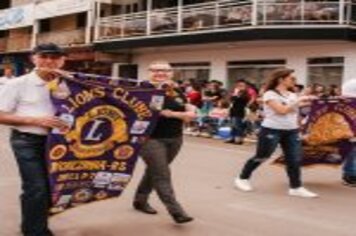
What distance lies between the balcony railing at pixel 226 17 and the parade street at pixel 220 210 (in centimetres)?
1329

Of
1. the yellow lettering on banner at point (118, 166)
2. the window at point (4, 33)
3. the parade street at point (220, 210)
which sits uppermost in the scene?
the window at point (4, 33)

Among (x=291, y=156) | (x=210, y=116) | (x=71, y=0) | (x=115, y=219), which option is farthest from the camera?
(x=71, y=0)

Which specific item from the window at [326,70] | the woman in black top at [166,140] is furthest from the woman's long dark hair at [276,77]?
the window at [326,70]

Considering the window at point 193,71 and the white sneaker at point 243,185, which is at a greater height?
the window at point 193,71

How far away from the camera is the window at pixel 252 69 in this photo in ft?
90.7

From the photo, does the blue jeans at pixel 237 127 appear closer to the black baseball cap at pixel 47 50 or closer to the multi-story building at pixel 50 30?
the black baseball cap at pixel 47 50

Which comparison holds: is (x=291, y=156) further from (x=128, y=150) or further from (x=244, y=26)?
(x=244, y=26)

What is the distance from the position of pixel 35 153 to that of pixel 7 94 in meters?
0.53

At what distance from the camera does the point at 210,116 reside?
74.9 ft

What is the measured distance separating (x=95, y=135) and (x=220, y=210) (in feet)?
8.35

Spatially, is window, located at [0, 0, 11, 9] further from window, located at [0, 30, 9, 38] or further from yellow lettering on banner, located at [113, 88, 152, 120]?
yellow lettering on banner, located at [113, 88, 152, 120]

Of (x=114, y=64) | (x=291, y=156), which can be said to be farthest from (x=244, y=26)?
(x=291, y=156)

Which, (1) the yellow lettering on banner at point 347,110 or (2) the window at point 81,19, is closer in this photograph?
(1) the yellow lettering on banner at point 347,110

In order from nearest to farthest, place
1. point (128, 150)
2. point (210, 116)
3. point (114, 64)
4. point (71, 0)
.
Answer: point (128, 150) < point (210, 116) < point (114, 64) < point (71, 0)
